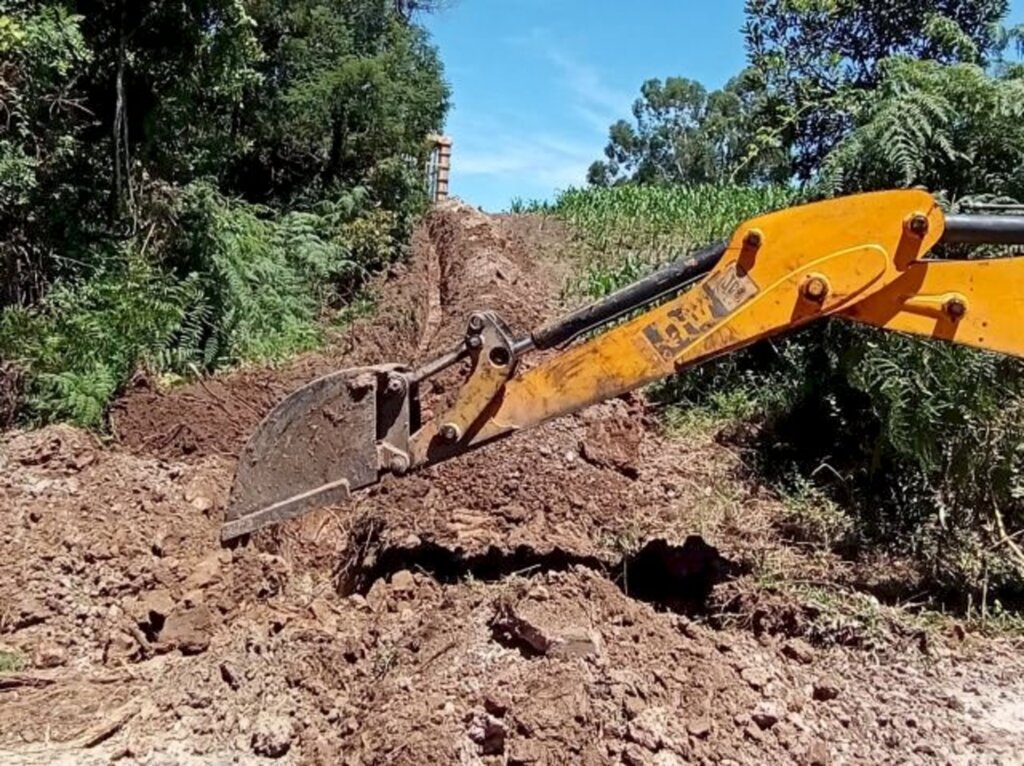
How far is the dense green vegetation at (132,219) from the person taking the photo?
8.08 m

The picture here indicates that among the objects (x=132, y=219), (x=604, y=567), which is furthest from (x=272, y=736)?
(x=132, y=219)

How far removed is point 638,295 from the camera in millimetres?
4266

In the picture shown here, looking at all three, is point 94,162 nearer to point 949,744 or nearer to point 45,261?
point 45,261

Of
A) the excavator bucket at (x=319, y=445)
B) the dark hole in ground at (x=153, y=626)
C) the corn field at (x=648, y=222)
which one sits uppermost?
the corn field at (x=648, y=222)

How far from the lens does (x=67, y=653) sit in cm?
477

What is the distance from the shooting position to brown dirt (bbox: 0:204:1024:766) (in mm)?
3768

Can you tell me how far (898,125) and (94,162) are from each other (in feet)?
21.2

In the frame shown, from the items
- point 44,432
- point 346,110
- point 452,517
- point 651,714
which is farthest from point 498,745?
point 346,110

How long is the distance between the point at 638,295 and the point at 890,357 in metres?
1.82

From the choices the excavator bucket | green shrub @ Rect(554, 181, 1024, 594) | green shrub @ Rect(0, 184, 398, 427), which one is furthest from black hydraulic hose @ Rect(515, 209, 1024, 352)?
green shrub @ Rect(0, 184, 398, 427)

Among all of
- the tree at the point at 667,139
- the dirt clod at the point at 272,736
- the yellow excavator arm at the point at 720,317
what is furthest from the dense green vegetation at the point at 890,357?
the tree at the point at 667,139

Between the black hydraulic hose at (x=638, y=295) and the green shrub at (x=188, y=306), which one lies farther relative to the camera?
the green shrub at (x=188, y=306)

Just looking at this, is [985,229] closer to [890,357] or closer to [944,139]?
[890,357]

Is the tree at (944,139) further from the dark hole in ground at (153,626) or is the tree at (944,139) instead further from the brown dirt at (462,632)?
the dark hole in ground at (153,626)
